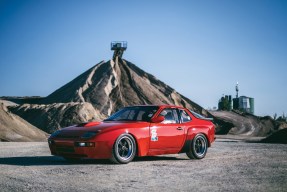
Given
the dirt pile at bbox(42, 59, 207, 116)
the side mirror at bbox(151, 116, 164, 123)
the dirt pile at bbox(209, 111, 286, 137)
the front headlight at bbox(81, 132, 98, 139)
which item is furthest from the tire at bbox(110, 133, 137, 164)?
the dirt pile at bbox(209, 111, 286, 137)

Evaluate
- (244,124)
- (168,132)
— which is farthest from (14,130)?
(244,124)

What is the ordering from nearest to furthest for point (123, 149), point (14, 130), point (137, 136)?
1. point (123, 149)
2. point (137, 136)
3. point (14, 130)

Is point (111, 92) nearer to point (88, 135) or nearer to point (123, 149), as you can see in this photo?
point (123, 149)

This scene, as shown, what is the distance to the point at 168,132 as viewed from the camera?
920cm

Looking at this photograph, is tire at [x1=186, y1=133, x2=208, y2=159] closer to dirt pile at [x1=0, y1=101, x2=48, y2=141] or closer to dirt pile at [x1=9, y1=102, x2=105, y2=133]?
dirt pile at [x1=0, y1=101, x2=48, y2=141]

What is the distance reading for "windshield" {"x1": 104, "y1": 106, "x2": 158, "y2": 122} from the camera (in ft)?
30.2

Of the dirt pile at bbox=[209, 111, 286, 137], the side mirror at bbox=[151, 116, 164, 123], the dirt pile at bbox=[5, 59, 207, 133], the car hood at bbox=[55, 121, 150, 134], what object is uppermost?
the dirt pile at bbox=[5, 59, 207, 133]

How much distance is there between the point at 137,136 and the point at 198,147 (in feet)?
7.24

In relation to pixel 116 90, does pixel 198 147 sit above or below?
below

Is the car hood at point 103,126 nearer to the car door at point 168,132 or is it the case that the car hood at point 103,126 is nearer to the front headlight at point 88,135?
the front headlight at point 88,135

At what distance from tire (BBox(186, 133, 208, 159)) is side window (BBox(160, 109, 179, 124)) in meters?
0.72

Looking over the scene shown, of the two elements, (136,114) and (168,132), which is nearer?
(168,132)

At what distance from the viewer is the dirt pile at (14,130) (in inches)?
794

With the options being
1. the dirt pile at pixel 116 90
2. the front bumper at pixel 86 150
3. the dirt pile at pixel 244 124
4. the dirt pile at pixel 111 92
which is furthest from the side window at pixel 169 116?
the dirt pile at pixel 244 124
